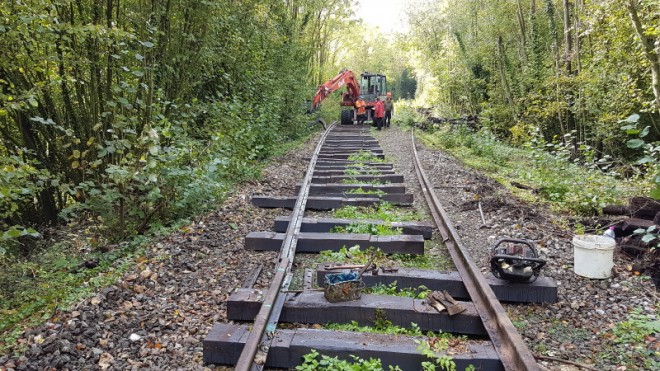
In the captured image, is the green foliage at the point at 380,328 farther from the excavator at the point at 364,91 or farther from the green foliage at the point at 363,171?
the excavator at the point at 364,91

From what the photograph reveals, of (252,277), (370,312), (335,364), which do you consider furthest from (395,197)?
(335,364)

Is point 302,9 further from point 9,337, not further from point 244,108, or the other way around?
point 9,337

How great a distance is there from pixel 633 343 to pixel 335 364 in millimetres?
2131

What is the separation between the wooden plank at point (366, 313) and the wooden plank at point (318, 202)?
114 inches

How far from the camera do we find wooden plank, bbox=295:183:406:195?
710 cm

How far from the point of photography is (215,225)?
565cm

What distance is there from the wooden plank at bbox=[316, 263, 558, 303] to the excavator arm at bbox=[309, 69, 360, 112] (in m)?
16.0

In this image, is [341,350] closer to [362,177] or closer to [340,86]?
[362,177]

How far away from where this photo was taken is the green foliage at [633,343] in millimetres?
2969

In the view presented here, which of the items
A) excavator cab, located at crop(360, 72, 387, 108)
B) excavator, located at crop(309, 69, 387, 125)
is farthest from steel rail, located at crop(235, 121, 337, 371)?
excavator cab, located at crop(360, 72, 387, 108)

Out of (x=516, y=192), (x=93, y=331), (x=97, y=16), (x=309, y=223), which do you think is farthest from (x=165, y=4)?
(x=516, y=192)

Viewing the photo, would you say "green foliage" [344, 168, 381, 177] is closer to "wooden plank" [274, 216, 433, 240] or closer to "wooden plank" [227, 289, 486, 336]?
"wooden plank" [274, 216, 433, 240]

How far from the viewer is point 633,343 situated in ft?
10.4

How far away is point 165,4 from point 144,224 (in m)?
3.12
